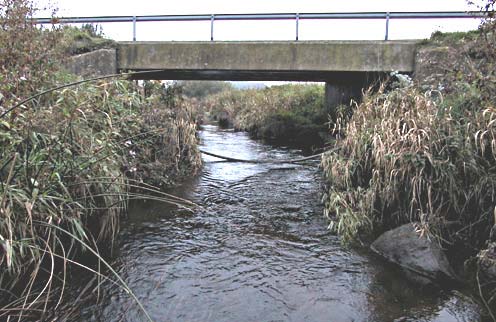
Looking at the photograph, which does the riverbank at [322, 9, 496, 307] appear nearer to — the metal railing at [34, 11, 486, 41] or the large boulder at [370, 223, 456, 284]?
the large boulder at [370, 223, 456, 284]

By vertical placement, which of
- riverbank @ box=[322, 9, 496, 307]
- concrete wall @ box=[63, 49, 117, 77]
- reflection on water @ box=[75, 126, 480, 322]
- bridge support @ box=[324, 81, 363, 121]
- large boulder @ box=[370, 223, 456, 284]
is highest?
concrete wall @ box=[63, 49, 117, 77]

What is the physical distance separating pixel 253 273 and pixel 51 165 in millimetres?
2461

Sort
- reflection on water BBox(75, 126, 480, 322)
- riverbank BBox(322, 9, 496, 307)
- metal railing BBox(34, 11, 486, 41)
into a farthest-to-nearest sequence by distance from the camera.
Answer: metal railing BBox(34, 11, 486, 41) → riverbank BBox(322, 9, 496, 307) → reflection on water BBox(75, 126, 480, 322)

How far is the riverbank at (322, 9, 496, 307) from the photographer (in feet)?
17.2

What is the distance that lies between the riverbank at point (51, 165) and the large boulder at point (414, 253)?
2915 mm

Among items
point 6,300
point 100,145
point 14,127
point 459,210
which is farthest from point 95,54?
point 459,210

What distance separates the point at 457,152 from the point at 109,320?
4596 mm

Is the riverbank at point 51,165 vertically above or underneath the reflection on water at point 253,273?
above

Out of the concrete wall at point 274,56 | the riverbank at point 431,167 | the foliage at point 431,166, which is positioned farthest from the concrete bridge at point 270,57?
the foliage at point 431,166

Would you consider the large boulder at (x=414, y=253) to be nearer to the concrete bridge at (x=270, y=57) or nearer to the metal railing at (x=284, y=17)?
the concrete bridge at (x=270, y=57)

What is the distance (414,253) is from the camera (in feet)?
16.1

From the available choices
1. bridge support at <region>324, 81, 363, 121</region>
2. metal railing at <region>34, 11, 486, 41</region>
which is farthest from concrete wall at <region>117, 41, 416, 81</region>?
bridge support at <region>324, 81, 363, 121</region>

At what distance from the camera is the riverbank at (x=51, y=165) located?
11.8 ft

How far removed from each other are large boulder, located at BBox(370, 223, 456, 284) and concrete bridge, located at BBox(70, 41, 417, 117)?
21.0 ft
